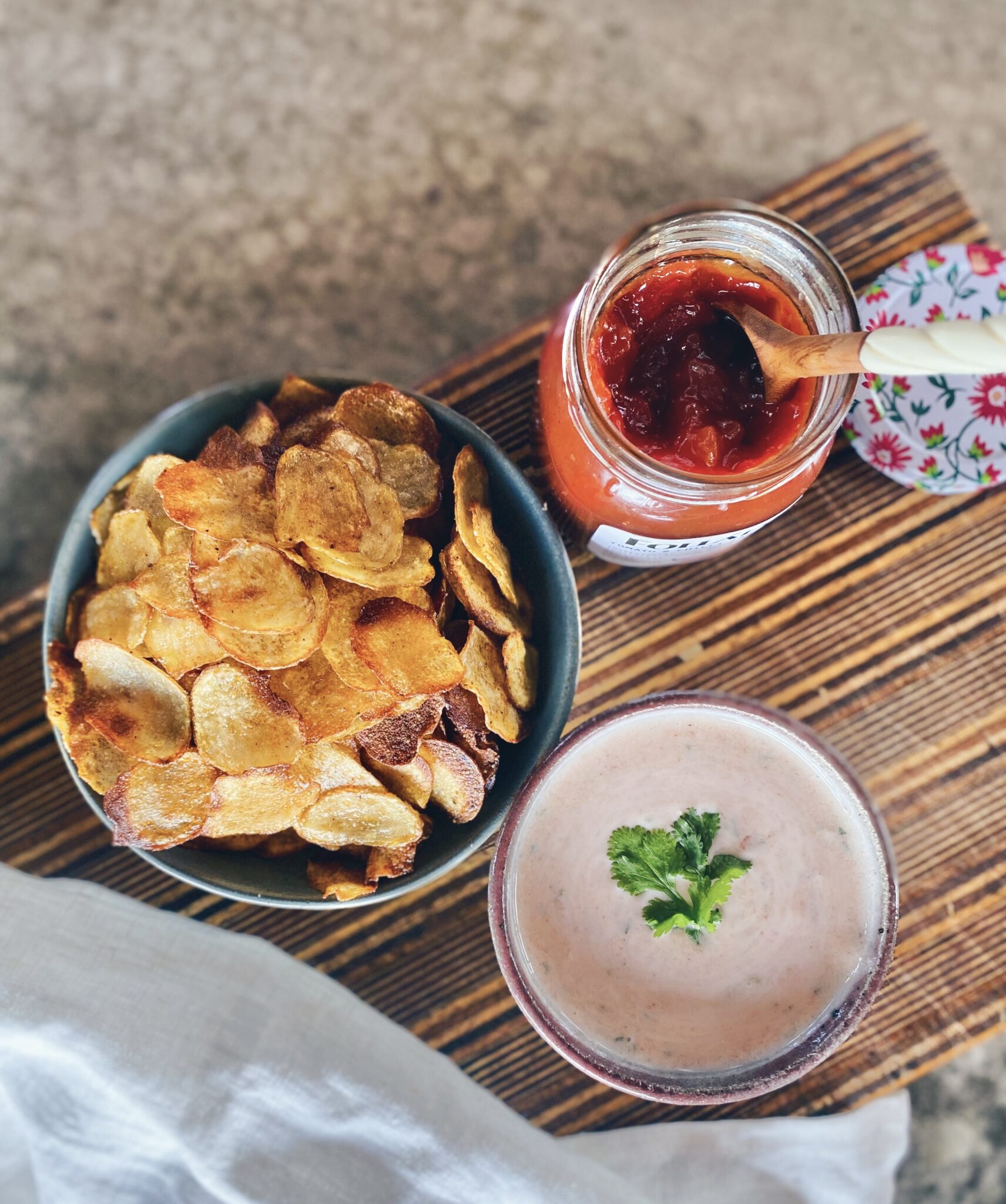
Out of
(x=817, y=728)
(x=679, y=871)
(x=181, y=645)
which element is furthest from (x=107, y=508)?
(x=817, y=728)

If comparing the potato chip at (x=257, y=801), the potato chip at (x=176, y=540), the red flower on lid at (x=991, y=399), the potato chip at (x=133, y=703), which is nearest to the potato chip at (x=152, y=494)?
the potato chip at (x=176, y=540)

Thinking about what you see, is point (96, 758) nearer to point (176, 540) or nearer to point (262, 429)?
point (176, 540)

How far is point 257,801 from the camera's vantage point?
903 millimetres

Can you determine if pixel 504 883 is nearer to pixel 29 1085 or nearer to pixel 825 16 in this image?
pixel 29 1085

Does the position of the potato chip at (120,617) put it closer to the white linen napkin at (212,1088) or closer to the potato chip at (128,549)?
the potato chip at (128,549)

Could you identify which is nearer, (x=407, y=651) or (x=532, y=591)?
(x=407, y=651)

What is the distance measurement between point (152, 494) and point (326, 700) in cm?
24

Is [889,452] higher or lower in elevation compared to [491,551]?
lower

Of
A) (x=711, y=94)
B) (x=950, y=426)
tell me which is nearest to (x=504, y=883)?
(x=950, y=426)

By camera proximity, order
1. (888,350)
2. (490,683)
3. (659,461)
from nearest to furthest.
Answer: (888,350)
(659,461)
(490,683)

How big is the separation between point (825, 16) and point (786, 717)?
0.96 m

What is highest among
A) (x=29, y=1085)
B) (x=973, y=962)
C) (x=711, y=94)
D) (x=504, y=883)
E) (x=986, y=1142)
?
(x=711, y=94)

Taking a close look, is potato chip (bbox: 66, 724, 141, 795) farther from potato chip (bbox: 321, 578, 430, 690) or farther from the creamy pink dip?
the creamy pink dip

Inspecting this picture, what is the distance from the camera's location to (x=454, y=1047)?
1111 millimetres
